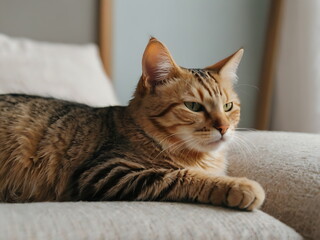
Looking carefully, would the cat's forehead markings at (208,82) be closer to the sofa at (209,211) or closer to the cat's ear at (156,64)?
the cat's ear at (156,64)

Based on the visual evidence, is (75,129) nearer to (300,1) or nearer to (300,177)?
(300,177)

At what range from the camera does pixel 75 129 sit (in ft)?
3.84

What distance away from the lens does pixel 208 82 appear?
1137mm

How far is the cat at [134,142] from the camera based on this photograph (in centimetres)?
98

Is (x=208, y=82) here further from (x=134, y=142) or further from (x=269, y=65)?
(x=269, y=65)

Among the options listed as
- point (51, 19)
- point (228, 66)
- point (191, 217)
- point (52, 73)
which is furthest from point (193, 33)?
point (191, 217)

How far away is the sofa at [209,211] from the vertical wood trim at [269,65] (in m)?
0.97

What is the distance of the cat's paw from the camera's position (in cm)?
87

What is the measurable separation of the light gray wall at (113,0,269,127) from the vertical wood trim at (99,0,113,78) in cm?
5

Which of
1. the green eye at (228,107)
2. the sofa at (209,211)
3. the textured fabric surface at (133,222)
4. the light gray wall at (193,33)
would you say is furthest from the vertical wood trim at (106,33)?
the textured fabric surface at (133,222)

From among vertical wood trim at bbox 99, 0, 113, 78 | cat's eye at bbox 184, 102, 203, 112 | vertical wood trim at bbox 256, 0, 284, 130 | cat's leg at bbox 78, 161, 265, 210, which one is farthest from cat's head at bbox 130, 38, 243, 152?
vertical wood trim at bbox 256, 0, 284, 130

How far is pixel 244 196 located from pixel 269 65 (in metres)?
1.64

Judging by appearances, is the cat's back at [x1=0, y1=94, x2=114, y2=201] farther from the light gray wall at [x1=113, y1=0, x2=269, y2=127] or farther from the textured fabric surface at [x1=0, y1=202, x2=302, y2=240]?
the light gray wall at [x1=113, y1=0, x2=269, y2=127]

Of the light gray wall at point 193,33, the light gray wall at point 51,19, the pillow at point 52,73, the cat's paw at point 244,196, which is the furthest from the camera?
the light gray wall at point 193,33
